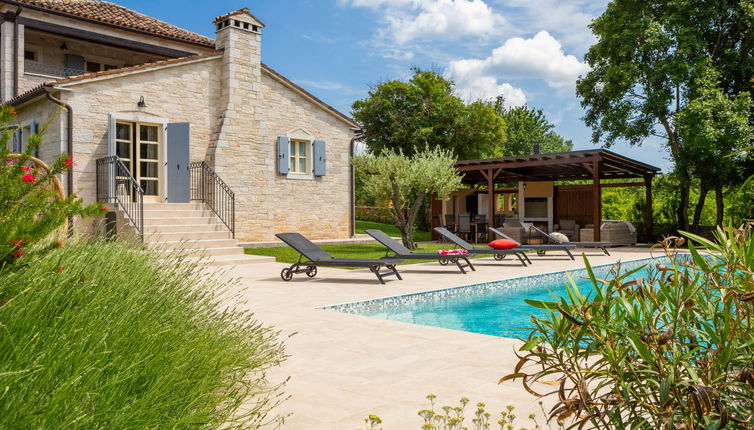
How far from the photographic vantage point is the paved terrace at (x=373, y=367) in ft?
10.5

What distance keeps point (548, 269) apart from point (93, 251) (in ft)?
29.7

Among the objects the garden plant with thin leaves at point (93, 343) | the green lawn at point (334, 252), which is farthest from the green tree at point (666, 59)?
the garden plant with thin leaves at point (93, 343)

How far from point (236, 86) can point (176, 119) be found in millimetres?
1855

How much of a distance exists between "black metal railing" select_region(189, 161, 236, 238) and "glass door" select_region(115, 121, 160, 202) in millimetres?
930

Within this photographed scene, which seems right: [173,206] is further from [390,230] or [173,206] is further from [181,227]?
[390,230]

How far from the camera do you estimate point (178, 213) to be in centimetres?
1370

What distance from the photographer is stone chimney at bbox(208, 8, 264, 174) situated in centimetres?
1529

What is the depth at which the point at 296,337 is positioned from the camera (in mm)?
5125

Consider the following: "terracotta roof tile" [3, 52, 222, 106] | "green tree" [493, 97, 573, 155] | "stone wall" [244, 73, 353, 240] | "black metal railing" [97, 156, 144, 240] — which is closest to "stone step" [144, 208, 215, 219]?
"black metal railing" [97, 156, 144, 240]

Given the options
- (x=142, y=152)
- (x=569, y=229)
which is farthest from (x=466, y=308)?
(x=569, y=229)

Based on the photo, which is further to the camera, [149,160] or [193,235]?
[149,160]

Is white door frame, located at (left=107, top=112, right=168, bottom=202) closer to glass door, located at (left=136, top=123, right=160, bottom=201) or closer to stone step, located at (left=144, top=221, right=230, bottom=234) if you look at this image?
glass door, located at (left=136, top=123, right=160, bottom=201)

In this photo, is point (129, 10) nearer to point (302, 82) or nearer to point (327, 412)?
point (302, 82)

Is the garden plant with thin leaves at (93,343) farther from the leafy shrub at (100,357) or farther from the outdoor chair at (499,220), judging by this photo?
the outdoor chair at (499,220)
